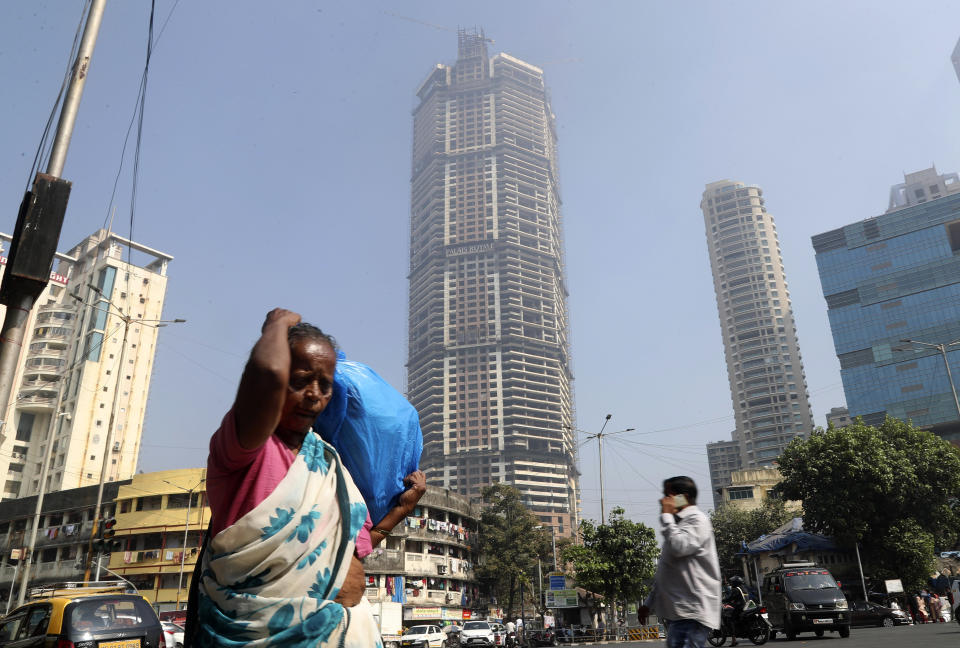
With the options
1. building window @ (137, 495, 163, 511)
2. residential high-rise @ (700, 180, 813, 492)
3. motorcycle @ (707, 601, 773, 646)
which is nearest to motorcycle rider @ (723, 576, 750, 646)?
motorcycle @ (707, 601, 773, 646)

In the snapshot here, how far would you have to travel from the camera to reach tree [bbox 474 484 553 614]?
2012 inches

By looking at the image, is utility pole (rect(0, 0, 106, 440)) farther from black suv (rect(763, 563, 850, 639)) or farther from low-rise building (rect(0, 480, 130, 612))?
low-rise building (rect(0, 480, 130, 612))

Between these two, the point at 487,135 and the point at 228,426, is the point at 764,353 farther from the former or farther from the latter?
the point at 228,426

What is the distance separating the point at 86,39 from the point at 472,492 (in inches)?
5459

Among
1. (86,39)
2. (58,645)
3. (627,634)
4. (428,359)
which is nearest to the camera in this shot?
(86,39)

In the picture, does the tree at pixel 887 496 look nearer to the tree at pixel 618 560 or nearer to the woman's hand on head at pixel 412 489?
the tree at pixel 618 560

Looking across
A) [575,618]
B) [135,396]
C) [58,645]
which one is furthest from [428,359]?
[58,645]

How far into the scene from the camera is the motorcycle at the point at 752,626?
1333 centimetres

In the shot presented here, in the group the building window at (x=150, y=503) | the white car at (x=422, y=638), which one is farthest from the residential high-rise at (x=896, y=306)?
the building window at (x=150, y=503)

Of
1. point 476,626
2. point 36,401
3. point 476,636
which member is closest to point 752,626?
point 476,636

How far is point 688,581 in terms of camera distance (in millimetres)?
3693

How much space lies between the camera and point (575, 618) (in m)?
48.6

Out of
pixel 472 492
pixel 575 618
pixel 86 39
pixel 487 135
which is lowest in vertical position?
pixel 575 618

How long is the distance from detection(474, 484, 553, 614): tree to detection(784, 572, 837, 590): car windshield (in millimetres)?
37016
